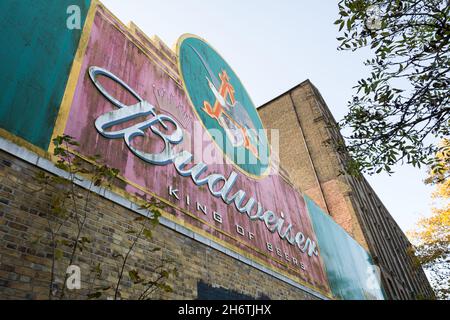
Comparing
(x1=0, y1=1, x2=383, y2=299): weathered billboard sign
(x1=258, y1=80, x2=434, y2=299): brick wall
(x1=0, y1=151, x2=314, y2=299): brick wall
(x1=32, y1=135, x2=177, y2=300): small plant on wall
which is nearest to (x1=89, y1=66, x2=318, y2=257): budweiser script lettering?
(x1=0, y1=1, x2=383, y2=299): weathered billboard sign

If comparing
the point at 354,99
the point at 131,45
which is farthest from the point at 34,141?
the point at 354,99

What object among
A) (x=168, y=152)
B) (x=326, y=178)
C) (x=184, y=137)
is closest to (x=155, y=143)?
(x=168, y=152)

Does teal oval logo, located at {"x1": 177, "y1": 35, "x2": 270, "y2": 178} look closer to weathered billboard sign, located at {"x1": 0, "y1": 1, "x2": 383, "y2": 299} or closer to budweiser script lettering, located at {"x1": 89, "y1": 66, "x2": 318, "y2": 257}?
weathered billboard sign, located at {"x1": 0, "y1": 1, "x2": 383, "y2": 299}

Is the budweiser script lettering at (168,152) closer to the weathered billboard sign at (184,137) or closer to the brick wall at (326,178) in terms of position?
the weathered billboard sign at (184,137)

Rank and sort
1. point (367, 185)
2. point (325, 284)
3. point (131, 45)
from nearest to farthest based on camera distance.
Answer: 1. point (131, 45)
2. point (325, 284)
3. point (367, 185)

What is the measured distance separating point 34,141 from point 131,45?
12.7 ft

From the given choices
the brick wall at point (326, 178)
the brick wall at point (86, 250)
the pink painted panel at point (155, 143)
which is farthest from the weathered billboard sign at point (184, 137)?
the brick wall at point (326, 178)

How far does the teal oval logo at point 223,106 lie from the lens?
9.70m

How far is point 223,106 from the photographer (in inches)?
438

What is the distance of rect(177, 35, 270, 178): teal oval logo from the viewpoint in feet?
31.8

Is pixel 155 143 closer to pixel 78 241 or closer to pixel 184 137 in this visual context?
pixel 184 137

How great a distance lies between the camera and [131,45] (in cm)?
777

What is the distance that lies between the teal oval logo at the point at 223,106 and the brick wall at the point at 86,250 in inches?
154
